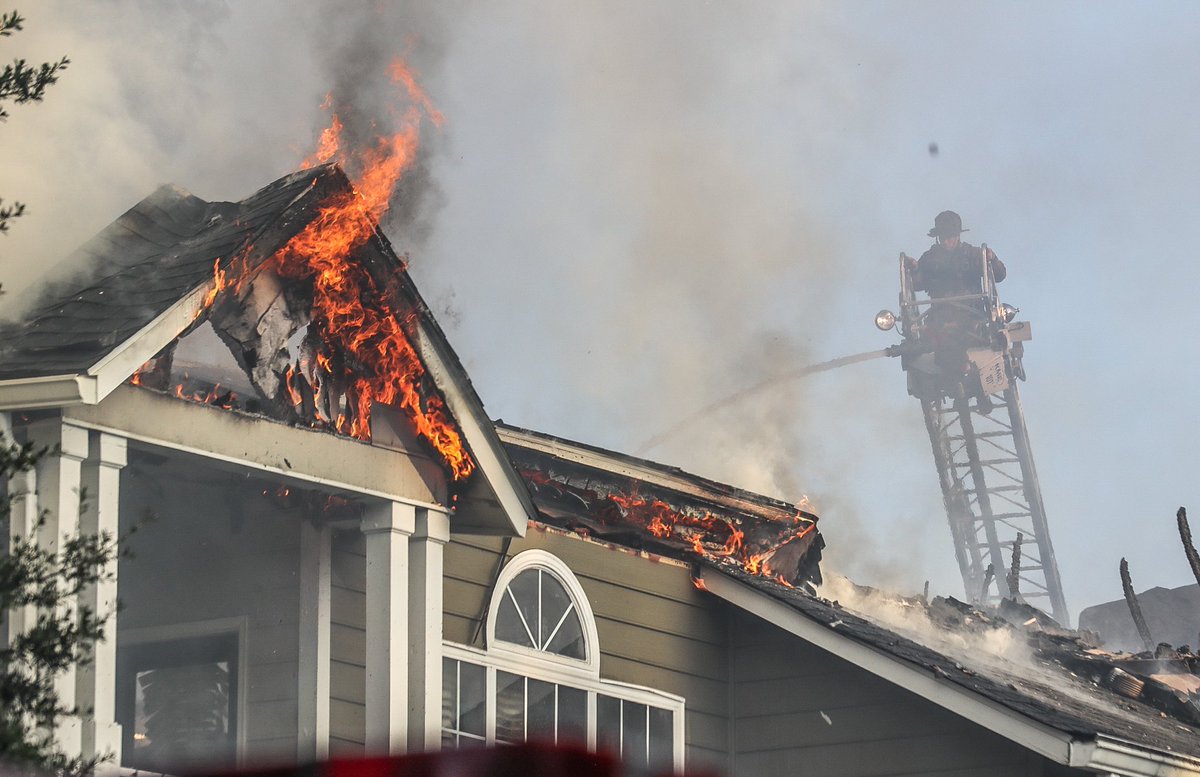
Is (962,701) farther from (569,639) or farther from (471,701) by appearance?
(471,701)

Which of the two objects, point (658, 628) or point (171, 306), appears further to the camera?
point (658, 628)

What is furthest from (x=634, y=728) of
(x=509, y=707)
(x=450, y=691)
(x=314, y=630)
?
(x=314, y=630)

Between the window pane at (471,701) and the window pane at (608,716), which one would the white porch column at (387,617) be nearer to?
the window pane at (471,701)

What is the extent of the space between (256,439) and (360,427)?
2.72 feet

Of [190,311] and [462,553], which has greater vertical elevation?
[190,311]

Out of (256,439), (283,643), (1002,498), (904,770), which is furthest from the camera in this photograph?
(1002,498)

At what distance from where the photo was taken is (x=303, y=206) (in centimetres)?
910

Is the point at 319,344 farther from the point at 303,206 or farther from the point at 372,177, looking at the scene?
the point at 372,177

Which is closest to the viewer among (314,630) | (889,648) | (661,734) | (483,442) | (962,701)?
(483,442)

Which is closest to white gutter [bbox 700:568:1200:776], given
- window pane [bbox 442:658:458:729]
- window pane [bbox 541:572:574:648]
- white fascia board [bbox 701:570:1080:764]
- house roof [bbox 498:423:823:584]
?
white fascia board [bbox 701:570:1080:764]

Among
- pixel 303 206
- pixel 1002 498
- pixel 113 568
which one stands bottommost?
pixel 113 568

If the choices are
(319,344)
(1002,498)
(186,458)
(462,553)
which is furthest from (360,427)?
(1002,498)

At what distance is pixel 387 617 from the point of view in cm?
954

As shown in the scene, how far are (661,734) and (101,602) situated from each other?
571 cm
